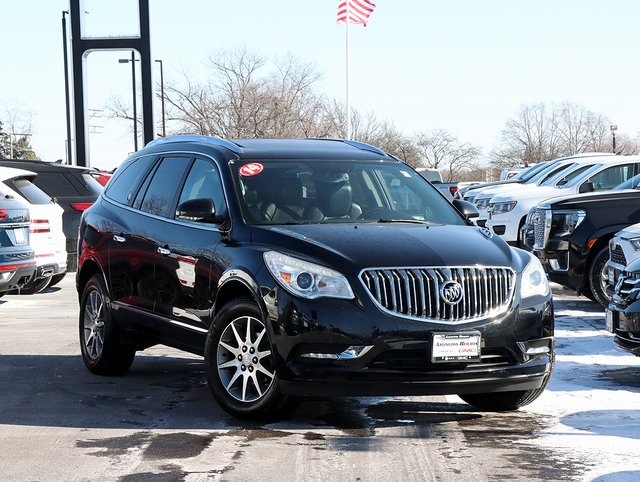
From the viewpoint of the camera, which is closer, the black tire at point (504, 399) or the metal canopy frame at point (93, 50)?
the black tire at point (504, 399)

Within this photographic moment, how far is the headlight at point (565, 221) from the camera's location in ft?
45.2

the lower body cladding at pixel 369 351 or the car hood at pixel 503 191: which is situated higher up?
the car hood at pixel 503 191

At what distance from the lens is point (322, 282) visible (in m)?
6.80

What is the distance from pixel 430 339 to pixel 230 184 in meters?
1.93

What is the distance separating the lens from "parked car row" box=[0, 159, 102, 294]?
14.0 metres

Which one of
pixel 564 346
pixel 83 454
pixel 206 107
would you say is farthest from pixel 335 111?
pixel 83 454

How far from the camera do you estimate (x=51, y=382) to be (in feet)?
28.8

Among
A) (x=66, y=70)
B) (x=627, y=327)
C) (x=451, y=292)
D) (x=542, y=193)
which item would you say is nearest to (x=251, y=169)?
(x=451, y=292)

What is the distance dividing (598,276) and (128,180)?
6.35m

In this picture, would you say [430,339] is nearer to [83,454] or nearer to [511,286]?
[511,286]

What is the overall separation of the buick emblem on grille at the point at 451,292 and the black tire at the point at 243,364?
1.06 meters

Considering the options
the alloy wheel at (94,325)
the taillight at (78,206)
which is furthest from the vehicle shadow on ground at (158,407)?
the taillight at (78,206)

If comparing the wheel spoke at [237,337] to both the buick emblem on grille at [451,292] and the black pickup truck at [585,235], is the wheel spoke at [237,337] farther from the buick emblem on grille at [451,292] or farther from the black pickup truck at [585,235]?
the black pickup truck at [585,235]

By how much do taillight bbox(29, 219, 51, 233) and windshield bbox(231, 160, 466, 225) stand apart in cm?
651
